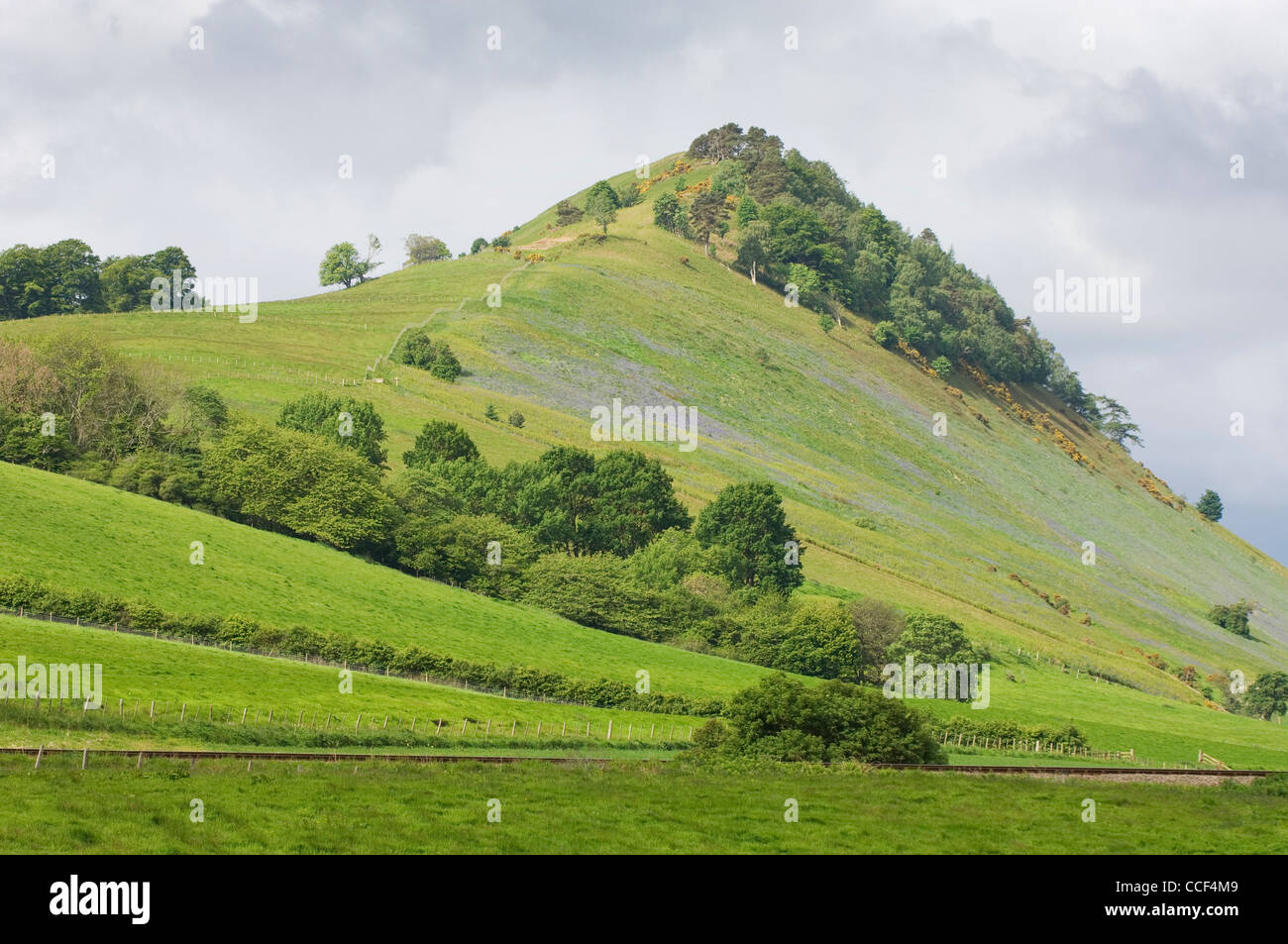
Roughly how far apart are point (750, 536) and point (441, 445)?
114 feet

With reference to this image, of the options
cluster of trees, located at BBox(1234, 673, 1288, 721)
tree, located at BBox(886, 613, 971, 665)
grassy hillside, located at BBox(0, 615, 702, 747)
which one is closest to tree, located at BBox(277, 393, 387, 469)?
grassy hillside, located at BBox(0, 615, 702, 747)

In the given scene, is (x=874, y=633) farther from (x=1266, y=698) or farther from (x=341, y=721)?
(x=341, y=721)

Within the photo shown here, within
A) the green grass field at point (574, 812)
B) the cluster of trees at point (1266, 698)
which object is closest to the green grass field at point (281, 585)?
the green grass field at point (574, 812)

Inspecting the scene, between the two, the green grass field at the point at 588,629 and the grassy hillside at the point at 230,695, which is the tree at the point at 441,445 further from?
the grassy hillside at the point at 230,695

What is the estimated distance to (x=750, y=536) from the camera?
413 ft

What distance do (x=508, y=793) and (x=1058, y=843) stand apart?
1661 centimetres

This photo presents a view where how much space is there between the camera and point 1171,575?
189m

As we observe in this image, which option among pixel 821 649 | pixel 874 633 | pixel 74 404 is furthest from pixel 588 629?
pixel 74 404

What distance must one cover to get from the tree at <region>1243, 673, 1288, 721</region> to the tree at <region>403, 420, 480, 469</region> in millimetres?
90290

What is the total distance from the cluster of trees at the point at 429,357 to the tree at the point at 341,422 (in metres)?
29.0

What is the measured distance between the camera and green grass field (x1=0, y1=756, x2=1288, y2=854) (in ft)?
96.7

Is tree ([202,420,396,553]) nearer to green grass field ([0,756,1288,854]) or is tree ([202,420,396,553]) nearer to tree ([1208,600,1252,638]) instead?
green grass field ([0,756,1288,854])

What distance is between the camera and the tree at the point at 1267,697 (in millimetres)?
134250

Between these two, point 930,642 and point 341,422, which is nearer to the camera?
point 930,642
